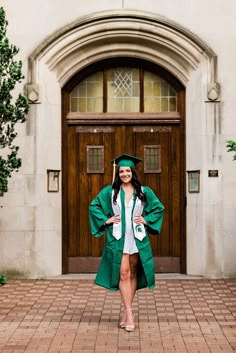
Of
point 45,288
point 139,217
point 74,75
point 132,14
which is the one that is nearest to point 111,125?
point 74,75

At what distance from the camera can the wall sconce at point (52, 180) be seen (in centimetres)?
1252

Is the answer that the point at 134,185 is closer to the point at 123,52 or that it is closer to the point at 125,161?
the point at 125,161

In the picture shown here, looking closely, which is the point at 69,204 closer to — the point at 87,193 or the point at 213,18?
the point at 87,193

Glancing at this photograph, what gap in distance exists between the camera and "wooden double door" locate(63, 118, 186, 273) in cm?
1277

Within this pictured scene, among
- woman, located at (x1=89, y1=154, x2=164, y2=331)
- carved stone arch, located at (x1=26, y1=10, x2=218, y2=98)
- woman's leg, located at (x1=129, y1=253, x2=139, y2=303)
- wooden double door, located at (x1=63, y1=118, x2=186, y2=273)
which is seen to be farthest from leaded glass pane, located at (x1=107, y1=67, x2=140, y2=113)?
woman's leg, located at (x1=129, y1=253, x2=139, y2=303)

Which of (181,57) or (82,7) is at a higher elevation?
(82,7)

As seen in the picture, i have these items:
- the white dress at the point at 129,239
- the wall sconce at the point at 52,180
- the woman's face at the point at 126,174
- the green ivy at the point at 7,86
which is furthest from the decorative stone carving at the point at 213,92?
the white dress at the point at 129,239

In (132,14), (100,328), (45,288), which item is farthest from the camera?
(132,14)

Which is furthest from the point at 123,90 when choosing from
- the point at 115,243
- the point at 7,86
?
the point at 115,243

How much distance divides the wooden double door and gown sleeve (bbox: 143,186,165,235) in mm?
3989

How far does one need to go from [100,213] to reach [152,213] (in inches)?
22.5

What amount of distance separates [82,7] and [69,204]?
313 centimetres

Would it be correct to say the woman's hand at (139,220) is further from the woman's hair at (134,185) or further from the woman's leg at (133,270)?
the woman's leg at (133,270)

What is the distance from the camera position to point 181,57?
12453mm
